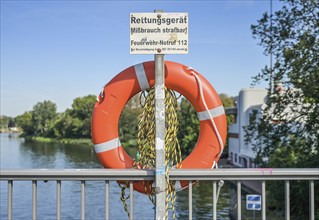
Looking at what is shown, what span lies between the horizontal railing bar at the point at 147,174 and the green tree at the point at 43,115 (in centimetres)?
9681

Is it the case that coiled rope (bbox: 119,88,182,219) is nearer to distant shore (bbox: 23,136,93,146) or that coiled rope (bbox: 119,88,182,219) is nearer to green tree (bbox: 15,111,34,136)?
distant shore (bbox: 23,136,93,146)

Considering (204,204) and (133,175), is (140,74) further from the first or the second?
(204,204)

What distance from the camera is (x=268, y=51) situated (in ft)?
33.8

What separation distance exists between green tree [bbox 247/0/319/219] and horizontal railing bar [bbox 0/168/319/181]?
720cm

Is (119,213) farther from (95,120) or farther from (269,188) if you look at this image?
(95,120)

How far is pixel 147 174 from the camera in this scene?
2.48m

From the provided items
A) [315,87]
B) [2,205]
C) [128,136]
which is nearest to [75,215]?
[2,205]

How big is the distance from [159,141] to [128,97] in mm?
494

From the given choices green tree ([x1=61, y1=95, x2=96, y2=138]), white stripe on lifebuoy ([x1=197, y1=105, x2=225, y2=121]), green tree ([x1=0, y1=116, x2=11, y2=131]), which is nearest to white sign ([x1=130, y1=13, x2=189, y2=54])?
white stripe on lifebuoy ([x1=197, y1=105, x2=225, y2=121])

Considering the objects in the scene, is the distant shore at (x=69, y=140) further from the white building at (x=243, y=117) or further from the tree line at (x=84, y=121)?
the white building at (x=243, y=117)

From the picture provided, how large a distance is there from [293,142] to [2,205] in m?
16.6

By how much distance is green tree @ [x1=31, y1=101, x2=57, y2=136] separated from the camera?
97.8 meters

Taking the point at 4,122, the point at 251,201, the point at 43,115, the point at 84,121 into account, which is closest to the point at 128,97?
the point at 251,201

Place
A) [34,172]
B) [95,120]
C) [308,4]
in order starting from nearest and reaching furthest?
[34,172] < [95,120] < [308,4]
